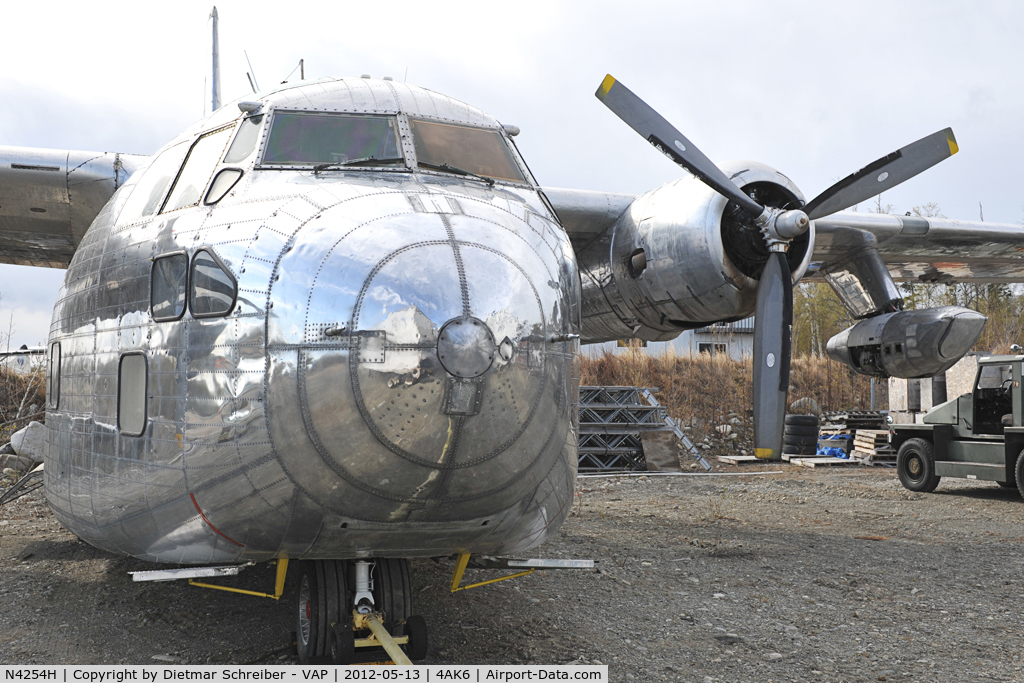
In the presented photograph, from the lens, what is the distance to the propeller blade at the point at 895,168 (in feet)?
22.6

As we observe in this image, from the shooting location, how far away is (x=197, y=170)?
171 inches

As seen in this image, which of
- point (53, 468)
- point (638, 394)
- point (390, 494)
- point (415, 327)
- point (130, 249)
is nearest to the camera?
point (415, 327)

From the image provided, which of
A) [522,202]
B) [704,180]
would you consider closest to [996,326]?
[704,180]

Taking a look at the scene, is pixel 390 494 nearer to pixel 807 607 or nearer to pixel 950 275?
pixel 807 607

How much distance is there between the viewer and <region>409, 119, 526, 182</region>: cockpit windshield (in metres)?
4.33

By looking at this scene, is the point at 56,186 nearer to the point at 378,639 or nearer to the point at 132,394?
the point at 132,394

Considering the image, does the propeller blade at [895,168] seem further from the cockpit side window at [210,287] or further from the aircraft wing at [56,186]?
the aircraft wing at [56,186]

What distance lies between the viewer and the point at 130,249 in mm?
4227

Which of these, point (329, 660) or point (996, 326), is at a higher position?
point (996, 326)

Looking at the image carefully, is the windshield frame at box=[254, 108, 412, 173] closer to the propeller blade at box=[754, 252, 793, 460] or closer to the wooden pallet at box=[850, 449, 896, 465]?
the propeller blade at box=[754, 252, 793, 460]

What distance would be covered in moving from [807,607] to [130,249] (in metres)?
5.13

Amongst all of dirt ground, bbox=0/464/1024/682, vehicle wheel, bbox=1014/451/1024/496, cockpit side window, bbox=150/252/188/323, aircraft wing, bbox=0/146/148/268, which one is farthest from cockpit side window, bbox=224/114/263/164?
vehicle wheel, bbox=1014/451/1024/496

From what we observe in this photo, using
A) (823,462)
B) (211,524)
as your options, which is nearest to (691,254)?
(211,524)

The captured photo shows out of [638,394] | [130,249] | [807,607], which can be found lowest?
[807,607]
